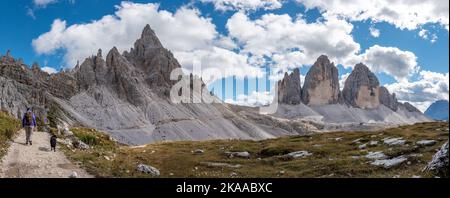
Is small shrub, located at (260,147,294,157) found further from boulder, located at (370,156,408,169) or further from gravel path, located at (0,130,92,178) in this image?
gravel path, located at (0,130,92,178)

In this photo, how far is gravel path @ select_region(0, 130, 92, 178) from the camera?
905 inches

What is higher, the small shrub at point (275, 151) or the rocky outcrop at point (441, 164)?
the rocky outcrop at point (441, 164)

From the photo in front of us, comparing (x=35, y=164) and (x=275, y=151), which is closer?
(x=35, y=164)

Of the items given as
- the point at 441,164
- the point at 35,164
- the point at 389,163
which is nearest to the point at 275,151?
the point at 389,163

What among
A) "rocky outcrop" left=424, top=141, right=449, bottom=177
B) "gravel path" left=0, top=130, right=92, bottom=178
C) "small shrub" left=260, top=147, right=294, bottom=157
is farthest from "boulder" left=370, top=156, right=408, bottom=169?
"gravel path" left=0, top=130, right=92, bottom=178

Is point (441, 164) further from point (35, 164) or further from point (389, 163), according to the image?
point (35, 164)

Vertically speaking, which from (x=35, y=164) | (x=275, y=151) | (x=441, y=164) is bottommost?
(x=275, y=151)

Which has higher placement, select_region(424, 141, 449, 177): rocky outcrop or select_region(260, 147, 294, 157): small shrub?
select_region(424, 141, 449, 177): rocky outcrop

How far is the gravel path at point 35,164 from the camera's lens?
23.0m

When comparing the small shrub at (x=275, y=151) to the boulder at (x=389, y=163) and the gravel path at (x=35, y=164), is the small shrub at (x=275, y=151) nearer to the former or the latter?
the boulder at (x=389, y=163)

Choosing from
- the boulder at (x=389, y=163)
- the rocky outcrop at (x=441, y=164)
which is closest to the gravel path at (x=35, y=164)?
the rocky outcrop at (x=441, y=164)

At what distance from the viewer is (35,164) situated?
26.0 metres
